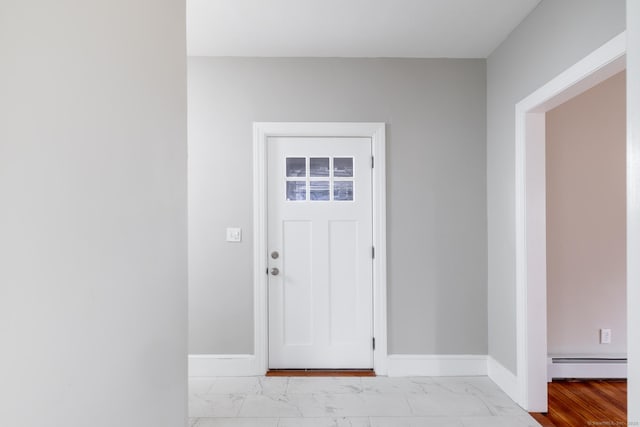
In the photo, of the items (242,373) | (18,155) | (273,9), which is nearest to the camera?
(18,155)

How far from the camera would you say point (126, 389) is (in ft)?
3.37

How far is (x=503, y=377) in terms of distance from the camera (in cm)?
277

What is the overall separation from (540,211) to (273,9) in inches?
84.5

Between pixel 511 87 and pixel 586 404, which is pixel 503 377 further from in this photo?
pixel 511 87

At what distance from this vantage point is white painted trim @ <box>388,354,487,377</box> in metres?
3.02

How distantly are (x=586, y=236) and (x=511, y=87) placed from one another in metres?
1.35

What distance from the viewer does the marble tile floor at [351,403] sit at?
2.35m

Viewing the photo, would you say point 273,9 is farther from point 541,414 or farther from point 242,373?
point 541,414

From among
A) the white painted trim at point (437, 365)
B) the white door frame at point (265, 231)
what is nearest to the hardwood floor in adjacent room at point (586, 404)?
the white painted trim at point (437, 365)

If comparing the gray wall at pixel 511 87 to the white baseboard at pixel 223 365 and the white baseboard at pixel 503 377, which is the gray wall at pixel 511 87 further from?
the white baseboard at pixel 223 365

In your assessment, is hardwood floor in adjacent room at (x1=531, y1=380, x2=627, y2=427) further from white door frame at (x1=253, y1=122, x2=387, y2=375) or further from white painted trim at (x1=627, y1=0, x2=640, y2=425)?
white painted trim at (x1=627, y1=0, x2=640, y2=425)

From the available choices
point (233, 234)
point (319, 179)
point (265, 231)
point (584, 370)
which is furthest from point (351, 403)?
point (584, 370)

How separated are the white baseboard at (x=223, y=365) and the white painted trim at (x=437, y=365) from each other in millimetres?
1092

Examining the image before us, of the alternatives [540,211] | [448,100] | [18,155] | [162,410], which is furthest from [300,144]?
[18,155]
